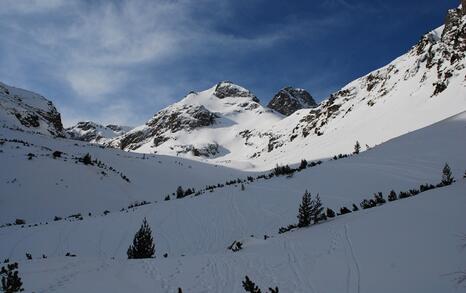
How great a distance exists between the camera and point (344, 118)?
5712 centimetres

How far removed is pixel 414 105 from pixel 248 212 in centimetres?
3200

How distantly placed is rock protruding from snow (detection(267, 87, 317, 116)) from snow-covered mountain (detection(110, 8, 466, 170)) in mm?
24195

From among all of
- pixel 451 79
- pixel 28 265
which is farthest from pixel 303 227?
pixel 451 79

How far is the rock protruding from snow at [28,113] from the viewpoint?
1793 inches

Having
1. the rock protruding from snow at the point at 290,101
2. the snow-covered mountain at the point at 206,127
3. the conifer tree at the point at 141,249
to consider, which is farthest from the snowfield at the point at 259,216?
the rock protruding from snow at the point at 290,101

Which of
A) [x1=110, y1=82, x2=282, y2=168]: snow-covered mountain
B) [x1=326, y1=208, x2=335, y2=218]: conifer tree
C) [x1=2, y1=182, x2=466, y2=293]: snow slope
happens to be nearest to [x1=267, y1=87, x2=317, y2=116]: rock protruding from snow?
[x1=110, y1=82, x2=282, y2=168]: snow-covered mountain

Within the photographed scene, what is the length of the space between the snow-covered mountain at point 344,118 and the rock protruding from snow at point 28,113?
25344 mm

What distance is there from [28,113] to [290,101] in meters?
129

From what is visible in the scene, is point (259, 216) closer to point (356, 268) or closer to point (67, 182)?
point (356, 268)

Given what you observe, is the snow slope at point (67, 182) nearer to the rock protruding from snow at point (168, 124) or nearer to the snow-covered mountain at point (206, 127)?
the snow-covered mountain at point (206, 127)

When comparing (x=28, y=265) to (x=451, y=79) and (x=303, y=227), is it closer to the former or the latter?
(x=303, y=227)

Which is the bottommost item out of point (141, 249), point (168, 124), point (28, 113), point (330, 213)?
point (141, 249)

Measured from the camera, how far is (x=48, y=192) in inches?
857

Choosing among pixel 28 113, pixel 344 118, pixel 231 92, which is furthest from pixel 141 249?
pixel 231 92
